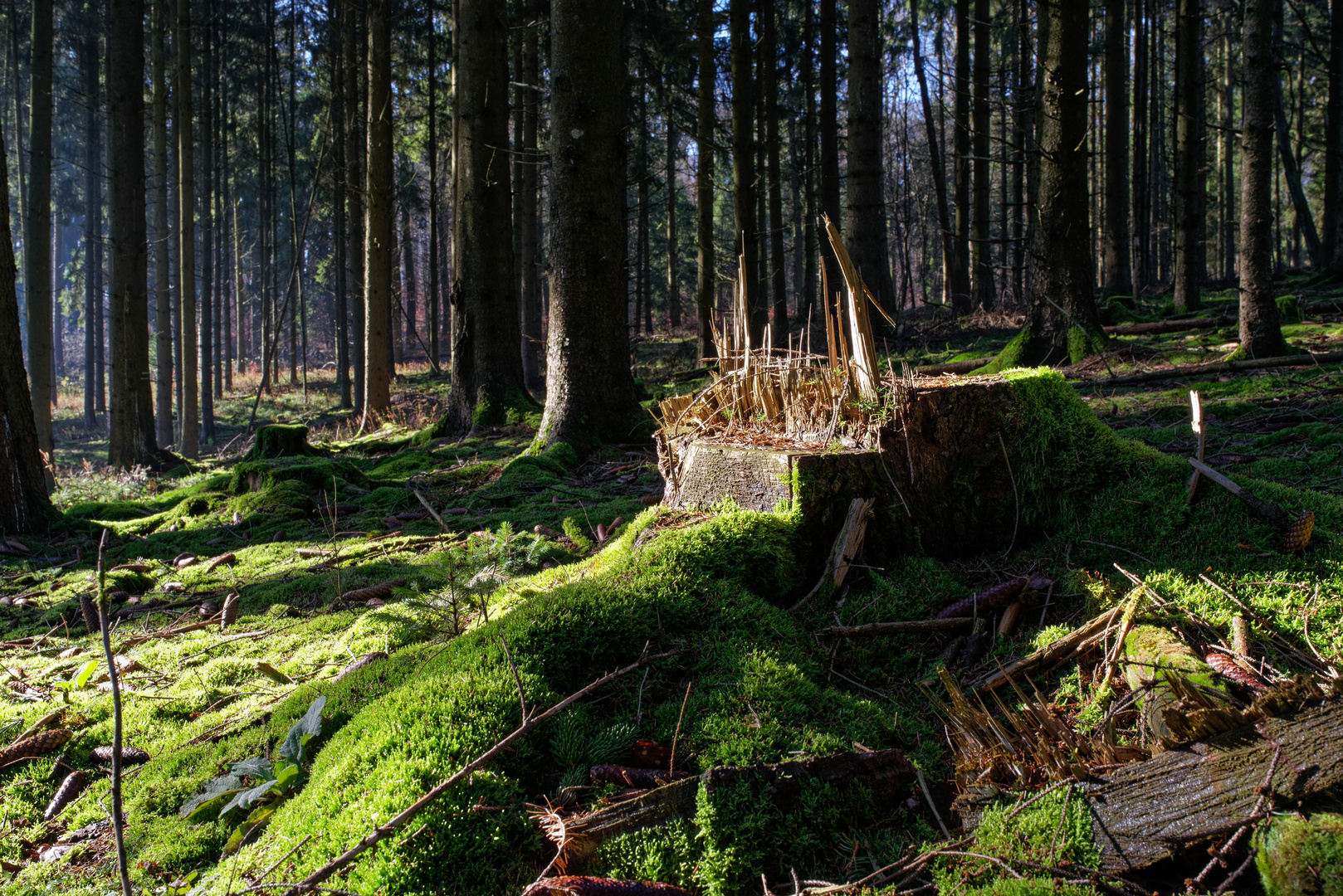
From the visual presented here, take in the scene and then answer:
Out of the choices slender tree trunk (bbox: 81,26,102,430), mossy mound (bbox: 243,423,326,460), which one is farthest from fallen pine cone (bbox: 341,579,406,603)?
slender tree trunk (bbox: 81,26,102,430)

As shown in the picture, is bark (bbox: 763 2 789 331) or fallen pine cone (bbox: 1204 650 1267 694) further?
bark (bbox: 763 2 789 331)

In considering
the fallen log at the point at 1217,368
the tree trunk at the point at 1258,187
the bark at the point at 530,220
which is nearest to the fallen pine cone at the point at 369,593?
the fallen log at the point at 1217,368

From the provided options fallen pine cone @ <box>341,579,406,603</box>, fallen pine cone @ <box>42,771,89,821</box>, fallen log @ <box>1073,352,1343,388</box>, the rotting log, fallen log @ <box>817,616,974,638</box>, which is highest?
fallen log @ <box>1073,352,1343,388</box>

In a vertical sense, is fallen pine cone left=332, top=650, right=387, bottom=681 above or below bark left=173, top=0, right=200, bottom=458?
below

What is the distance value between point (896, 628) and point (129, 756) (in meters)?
2.81

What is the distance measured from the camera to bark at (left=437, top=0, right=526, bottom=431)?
9.16 metres

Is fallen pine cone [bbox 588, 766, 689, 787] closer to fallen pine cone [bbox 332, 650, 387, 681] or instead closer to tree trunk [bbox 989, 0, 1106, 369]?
fallen pine cone [bbox 332, 650, 387, 681]

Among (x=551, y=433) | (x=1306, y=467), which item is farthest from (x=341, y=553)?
(x=1306, y=467)

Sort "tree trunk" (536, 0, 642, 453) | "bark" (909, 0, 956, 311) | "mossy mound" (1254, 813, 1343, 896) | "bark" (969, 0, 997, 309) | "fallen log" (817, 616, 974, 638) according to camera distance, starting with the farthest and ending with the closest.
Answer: "bark" (909, 0, 956, 311) < "bark" (969, 0, 997, 309) < "tree trunk" (536, 0, 642, 453) < "fallen log" (817, 616, 974, 638) < "mossy mound" (1254, 813, 1343, 896)

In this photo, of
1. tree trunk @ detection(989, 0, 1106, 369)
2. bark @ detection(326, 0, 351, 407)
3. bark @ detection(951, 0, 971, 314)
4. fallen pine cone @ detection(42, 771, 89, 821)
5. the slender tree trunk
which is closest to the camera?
fallen pine cone @ detection(42, 771, 89, 821)

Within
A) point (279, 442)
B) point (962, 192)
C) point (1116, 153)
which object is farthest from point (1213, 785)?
point (962, 192)

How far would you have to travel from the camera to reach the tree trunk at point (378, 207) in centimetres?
1253

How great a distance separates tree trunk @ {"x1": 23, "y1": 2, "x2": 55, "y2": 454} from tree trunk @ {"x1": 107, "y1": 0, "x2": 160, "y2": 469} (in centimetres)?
104

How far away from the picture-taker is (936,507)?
314 cm
